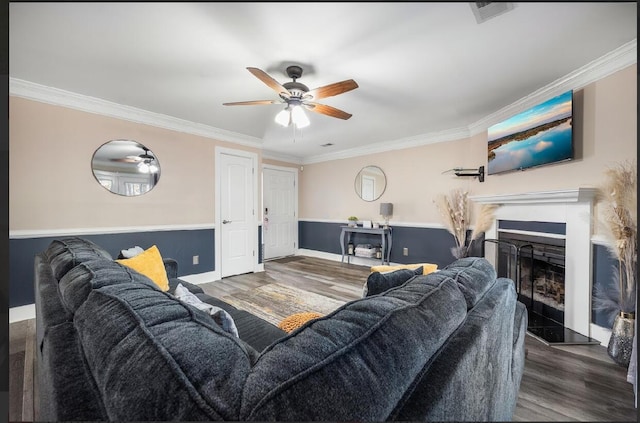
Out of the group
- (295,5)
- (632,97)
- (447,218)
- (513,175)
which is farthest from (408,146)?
(295,5)

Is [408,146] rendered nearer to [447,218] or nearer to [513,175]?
[447,218]

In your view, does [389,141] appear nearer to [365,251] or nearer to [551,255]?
[365,251]

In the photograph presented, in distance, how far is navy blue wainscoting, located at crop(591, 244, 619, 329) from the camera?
183cm

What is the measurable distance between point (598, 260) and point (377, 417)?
8.24 feet

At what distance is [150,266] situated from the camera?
1.76 meters

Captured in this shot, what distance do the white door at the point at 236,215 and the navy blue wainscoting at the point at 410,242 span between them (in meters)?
1.59

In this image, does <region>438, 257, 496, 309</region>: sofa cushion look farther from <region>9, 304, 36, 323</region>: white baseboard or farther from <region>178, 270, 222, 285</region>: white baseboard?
<region>9, 304, 36, 323</region>: white baseboard

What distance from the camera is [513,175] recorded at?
2686 mm

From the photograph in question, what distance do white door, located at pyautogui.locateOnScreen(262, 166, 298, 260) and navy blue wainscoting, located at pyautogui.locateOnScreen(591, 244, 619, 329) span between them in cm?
439

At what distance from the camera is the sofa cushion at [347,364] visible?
0.43m

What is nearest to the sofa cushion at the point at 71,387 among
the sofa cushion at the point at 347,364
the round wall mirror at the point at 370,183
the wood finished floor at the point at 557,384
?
the sofa cushion at the point at 347,364

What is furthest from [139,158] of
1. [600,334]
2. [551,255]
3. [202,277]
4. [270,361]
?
[600,334]

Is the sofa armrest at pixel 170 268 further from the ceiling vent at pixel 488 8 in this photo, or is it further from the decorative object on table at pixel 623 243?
the decorative object on table at pixel 623 243

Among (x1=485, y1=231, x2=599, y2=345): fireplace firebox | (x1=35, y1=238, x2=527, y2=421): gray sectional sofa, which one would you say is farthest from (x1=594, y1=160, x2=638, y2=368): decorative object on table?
(x1=35, y1=238, x2=527, y2=421): gray sectional sofa
